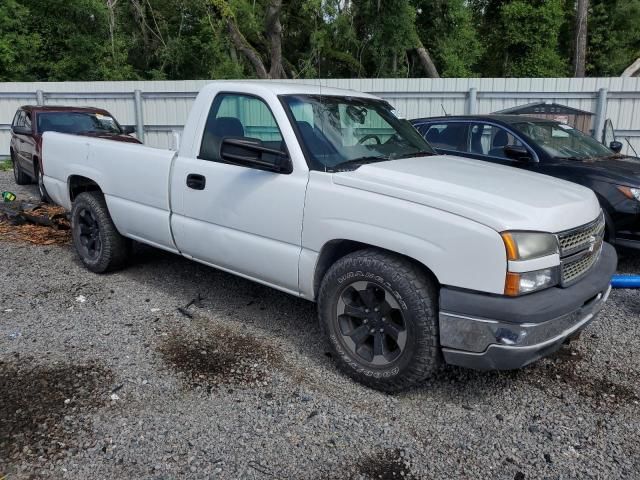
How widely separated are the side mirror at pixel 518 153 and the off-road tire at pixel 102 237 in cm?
442

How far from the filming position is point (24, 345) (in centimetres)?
404

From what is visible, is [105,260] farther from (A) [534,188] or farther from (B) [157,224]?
(A) [534,188]

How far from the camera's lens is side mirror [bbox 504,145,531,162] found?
640cm

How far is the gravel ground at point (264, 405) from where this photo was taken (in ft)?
9.18

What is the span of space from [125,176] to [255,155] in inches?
72.4

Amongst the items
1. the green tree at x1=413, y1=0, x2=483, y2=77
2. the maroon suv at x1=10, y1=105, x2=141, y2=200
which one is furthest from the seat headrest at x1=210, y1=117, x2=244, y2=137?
the green tree at x1=413, y1=0, x2=483, y2=77

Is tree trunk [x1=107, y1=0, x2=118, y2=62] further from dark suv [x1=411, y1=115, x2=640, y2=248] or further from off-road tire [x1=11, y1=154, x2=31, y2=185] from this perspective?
dark suv [x1=411, y1=115, x2=640, y2=248]

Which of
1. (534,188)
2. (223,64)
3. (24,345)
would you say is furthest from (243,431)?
(223,64)

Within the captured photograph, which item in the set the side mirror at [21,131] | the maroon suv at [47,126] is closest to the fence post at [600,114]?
the maroon suv at [47,126]

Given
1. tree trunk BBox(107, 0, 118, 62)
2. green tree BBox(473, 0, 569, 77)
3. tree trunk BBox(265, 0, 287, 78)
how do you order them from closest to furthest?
tree trunk BBox(265, 0, 287, 78), tree trunk BBox(107, 0, 118, 62), green tree BBox(473, 0, 569, 77)

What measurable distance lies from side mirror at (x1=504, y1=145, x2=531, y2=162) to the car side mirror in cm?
371

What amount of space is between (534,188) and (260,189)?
6.00 ft

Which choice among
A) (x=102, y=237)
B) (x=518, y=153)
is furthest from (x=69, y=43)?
(x=518, y=153)

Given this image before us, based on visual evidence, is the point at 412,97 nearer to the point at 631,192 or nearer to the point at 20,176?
the point at 631,192
